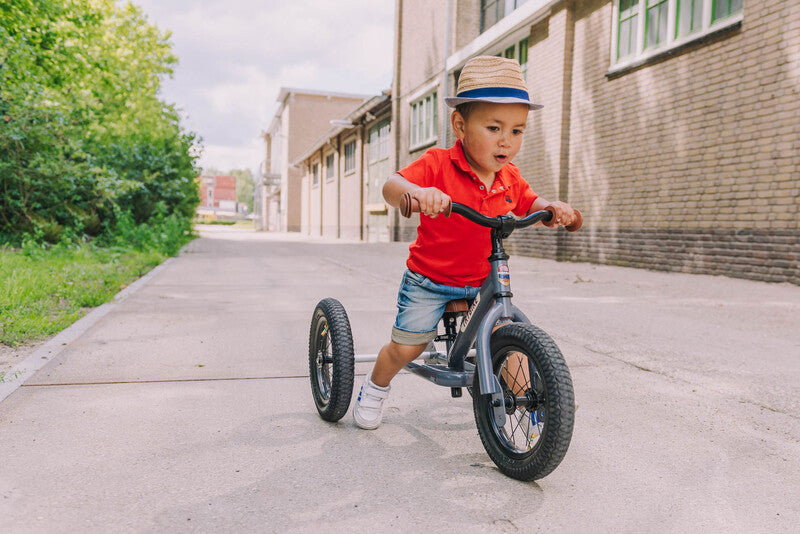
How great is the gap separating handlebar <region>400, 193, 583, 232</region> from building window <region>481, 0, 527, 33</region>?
50.6 ft

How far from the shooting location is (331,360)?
3.06m

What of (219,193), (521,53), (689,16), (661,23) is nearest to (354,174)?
(521,53)

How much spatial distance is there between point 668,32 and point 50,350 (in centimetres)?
1056

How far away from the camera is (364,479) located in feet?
7.81

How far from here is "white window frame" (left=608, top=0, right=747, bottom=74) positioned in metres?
9.64

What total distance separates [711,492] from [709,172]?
335 inches

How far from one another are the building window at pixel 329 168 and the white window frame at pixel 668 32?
84.3 feet

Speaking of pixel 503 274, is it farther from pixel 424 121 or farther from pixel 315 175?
pixel 315 175

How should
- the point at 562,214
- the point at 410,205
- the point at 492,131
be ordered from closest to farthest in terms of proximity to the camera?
the point at 410,205 → the point at 492,131 → the point at 562,214

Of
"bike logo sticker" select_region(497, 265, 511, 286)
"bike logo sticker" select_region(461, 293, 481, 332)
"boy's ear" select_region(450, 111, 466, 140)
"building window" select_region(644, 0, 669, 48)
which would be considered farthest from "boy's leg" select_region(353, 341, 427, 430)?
"building window" select_region(644, 0, 669, 48)

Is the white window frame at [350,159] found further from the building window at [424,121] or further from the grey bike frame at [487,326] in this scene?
the grey bike frame at [487,326]

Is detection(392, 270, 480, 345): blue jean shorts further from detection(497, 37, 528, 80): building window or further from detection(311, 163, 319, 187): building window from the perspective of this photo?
detection(311, 163, 319, 187): building window

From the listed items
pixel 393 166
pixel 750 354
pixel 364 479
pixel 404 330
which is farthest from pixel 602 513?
pixel 393 166

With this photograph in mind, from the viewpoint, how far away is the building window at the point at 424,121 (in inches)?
824
